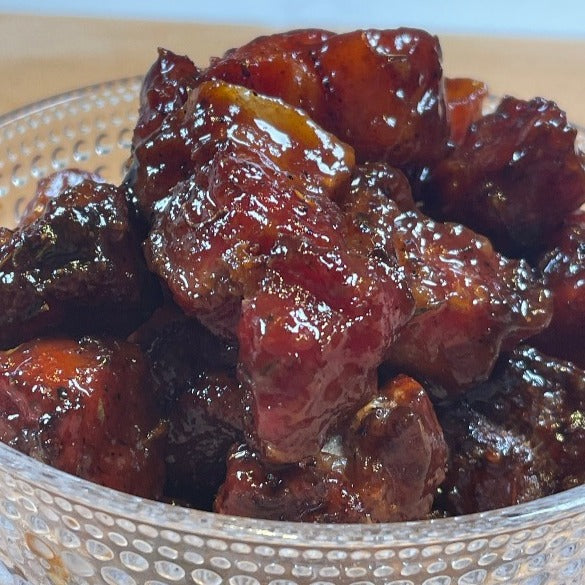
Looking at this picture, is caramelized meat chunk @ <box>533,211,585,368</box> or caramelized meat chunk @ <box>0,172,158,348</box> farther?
caramelized meat chunk @ <box>533,211,585,368</box>

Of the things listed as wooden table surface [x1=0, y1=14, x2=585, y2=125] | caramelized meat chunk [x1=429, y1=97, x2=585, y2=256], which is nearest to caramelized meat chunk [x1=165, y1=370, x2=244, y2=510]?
caramelized meat chunk [x1=429, y1=97, x2=585, y2=256]

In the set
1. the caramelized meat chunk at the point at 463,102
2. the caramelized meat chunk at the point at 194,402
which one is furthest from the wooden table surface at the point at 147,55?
the caramelized meat chunk at the point at 194,402

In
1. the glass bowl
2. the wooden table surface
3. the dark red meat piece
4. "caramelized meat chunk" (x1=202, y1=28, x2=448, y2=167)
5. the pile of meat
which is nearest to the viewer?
the glass bowl

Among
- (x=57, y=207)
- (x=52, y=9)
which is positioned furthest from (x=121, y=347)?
(x=52, y=9)

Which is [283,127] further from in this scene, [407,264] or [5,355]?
[5,355]

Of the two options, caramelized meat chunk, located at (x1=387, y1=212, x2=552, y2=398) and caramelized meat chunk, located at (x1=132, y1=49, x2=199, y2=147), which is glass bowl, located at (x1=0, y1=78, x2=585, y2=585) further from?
caramelized meat chunk, located at (x1=132, y1=49, x2=199, y2=147)

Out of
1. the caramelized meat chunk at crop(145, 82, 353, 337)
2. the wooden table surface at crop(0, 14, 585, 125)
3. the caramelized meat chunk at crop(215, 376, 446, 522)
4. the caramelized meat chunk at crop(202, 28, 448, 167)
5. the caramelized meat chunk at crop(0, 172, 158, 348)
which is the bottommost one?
the wooden table surface at crop(0, 14, 585, 125)

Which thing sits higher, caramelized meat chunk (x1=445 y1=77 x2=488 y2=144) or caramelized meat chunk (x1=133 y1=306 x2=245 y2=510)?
caramelized meat chunk (x1=445 y1=77 x2=488 y2=144)

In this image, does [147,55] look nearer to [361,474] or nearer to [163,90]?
[163,90]
